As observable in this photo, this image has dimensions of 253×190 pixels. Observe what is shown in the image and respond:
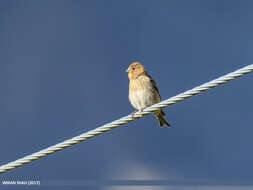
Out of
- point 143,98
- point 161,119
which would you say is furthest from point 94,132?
point 161,119

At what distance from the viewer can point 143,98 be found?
28.0 ft

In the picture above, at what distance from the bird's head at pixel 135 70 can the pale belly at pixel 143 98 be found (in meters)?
0.38

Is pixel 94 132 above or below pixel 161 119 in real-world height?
below

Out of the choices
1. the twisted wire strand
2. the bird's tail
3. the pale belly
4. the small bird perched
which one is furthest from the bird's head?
the twisted wire strand

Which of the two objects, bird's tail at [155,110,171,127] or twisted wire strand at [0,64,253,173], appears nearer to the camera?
twisted wire strand at [0,64,253,173]

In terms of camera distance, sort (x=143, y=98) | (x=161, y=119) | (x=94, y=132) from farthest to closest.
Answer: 1. (x=161, y=119)
2. (x=143, y=98)
3. (x=94, y=132)

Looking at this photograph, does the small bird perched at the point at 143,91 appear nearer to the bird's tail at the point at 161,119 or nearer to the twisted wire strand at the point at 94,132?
the bird's tail at the point at 161,119

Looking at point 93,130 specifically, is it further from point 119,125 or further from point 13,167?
point 13,167

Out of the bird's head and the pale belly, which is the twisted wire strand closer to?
the pale belly

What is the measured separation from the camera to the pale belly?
8539 mm

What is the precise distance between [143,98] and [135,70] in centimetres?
70

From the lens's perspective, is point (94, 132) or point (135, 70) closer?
point (94, 132)

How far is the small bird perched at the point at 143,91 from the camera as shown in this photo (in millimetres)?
8555

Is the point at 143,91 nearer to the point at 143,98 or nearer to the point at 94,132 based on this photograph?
the point at 143,98
